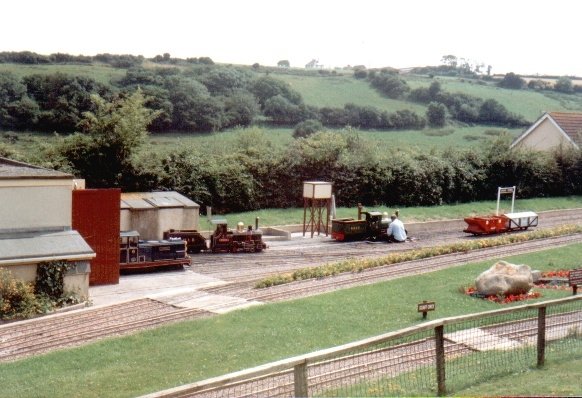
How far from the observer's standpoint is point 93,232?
24984 millimetres

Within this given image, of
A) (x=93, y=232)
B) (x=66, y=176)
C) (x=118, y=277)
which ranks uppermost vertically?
(x=66, y=176)

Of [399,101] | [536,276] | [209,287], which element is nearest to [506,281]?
[536,276]

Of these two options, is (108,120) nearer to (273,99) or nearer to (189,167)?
(189,167)

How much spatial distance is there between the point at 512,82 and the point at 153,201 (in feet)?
302

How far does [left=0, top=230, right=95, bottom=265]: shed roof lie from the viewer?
2126cm

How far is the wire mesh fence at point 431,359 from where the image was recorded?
9.76 m

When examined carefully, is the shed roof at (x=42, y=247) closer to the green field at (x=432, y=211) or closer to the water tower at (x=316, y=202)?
the green field at (x=432, y=211)

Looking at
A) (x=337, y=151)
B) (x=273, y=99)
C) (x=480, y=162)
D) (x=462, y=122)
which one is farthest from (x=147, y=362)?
(x=462, y=122)

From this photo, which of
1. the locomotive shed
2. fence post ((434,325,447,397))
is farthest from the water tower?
fence post ((434,325,447,397))

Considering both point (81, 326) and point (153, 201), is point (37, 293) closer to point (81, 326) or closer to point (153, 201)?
point (81, 326)

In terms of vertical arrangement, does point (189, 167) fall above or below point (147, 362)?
above

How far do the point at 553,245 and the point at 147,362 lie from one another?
69.9ft

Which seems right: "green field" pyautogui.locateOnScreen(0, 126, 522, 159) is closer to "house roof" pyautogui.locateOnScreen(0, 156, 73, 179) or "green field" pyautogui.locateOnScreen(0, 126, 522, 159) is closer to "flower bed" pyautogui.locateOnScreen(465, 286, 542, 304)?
"house roof" pyautogui.locateOnScreen(0, 156, 73, 179)

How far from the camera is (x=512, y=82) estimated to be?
365 feet
